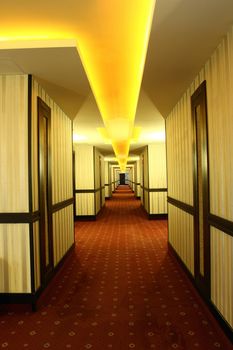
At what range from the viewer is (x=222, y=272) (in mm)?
2627

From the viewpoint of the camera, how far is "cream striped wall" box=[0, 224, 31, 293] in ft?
10.7

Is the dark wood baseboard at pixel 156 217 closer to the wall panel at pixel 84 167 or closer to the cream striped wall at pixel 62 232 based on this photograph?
the wall panel at pixel 84 167

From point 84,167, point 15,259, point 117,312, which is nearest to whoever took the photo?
point 117,312

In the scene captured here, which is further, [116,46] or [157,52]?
[116,46]

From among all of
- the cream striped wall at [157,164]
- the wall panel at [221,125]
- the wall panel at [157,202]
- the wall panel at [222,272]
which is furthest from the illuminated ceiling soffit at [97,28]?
the wall panel at [157,202]

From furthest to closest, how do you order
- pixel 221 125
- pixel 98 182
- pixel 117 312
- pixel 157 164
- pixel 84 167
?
pixel 98 182 → pixel 84 167 → pixel 157 164 → pixel 117 312 → pixel 221 125

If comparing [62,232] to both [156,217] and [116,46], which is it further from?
[156,217]

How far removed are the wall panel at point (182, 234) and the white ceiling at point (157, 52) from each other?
193cm

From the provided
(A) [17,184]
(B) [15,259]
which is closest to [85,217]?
(B) [15,259]

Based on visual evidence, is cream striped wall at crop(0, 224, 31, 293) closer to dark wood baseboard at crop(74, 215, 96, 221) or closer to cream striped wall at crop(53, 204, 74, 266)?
cream striped wall at crop(53, 204, 74, 266)

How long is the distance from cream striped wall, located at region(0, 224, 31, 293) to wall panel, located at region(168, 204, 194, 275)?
219 centimetres

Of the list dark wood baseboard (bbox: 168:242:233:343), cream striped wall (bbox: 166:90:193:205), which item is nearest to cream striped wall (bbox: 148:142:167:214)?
cream striped wall (bbox: 166:90:193:205)

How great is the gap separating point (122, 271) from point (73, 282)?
2.75 feet

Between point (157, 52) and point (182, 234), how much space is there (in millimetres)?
2870
